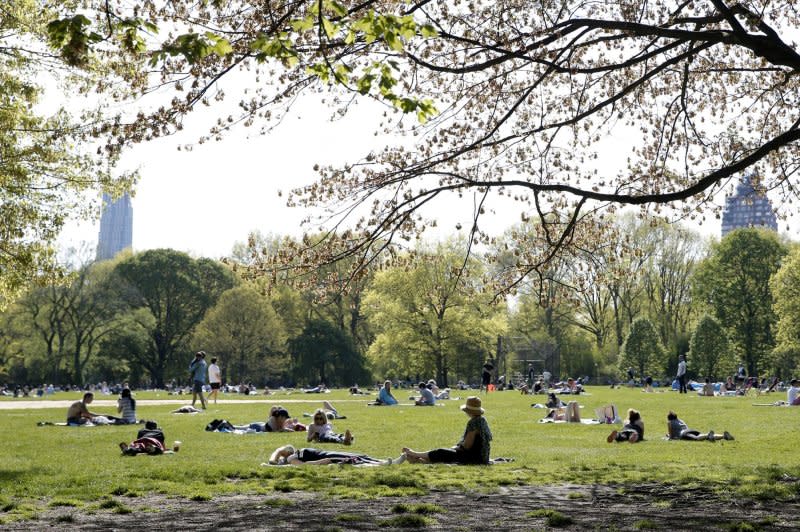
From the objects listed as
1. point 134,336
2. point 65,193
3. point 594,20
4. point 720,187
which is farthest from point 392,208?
point 134,336

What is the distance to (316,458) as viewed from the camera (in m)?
12.9

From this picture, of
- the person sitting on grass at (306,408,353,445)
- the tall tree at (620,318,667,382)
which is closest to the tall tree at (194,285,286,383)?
the tall tree at (620,318,667,382)

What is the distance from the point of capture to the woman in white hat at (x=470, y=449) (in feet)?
41.8

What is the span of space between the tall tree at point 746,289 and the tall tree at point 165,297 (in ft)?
146

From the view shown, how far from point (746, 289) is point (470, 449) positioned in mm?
62839

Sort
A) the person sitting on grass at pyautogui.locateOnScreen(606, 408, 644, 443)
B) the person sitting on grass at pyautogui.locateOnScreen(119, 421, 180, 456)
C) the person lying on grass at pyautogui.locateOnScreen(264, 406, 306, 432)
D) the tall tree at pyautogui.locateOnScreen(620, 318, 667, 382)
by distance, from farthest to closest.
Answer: the tall tree at pyautogui.locateOnScreen(620, 318, 667, 382) < the person lying on grass at pyautogui.locateOnScreen(264, 406, 306, 432) < the person sitting on grass at pyautogui.locateOnScreen(606, 408, 644, 443) < the person sitting on grass at pyautogui.locateOnScreen(119, 421, 180, 456)

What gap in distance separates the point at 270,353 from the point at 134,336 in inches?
478

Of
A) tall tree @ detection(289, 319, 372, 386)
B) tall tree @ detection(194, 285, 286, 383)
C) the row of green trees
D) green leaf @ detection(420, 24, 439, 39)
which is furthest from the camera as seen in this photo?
tall tree @ detection(289, 319, 372, 386)

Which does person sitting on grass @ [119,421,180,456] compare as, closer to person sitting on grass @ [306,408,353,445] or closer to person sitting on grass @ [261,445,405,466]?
person sitting on grass @ [261,445,405,466]

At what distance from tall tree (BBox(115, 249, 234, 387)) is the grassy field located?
6029 cm

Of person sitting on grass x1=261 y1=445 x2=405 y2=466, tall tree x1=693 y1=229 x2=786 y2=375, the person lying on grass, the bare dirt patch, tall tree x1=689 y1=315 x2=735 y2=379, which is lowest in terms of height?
the bare dirt patch

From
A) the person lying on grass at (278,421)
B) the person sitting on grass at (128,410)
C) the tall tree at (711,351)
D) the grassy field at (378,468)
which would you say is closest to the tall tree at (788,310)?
the tall tree at (711,351)

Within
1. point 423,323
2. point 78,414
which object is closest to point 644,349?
point 423,323

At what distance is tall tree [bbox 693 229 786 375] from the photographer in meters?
68.6
